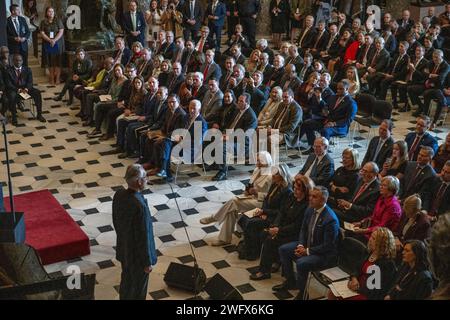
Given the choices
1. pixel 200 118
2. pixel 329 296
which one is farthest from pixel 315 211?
pixel 200 118

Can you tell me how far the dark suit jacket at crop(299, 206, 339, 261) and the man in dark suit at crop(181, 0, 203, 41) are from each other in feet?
34.2

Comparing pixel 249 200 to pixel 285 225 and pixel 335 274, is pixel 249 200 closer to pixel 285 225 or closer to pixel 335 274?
pixel 285 225

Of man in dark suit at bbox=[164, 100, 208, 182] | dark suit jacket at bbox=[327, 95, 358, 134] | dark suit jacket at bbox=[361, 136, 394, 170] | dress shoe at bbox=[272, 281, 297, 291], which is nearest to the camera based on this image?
dress shoe at bbox=[272, 281, 297, 291]

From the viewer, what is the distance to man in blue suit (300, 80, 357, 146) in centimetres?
1130

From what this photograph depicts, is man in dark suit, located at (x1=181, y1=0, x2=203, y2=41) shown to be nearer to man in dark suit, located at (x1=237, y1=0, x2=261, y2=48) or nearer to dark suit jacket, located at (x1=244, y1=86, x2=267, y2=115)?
man in dark suit, located at (x1=237, y1=0, x2=261, y2=48)

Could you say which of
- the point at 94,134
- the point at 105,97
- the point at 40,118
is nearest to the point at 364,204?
the point at 94,134

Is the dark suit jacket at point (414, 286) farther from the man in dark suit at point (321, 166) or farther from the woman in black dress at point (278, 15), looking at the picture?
the woman in black dress at point (278, 15)

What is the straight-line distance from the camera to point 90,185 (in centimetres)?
1080

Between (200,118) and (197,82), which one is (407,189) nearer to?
(200,118)

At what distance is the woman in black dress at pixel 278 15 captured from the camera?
724 inches

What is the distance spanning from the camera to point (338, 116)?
1140cm

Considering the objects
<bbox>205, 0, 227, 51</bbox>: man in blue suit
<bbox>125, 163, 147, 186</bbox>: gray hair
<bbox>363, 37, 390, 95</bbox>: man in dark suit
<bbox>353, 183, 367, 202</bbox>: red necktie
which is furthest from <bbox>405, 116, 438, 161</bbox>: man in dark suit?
<bbox>205, 0, 227, 51</bbox>: man in blue suit

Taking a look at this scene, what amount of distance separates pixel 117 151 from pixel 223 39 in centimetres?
824

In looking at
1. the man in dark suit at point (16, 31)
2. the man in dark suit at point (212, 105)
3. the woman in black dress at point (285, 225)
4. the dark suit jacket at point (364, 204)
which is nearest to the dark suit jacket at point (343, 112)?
the man in dark suit at point (212, 105)
